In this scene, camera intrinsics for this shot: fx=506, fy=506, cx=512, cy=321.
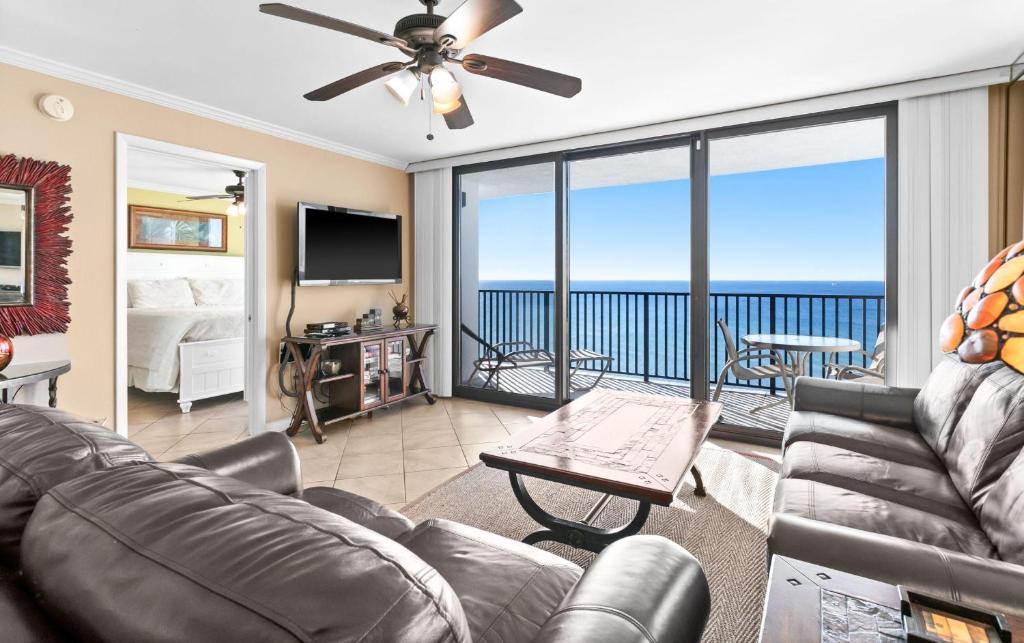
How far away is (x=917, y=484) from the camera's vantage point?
1683mm

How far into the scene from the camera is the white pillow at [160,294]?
5.61 metres

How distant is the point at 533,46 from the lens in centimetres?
255

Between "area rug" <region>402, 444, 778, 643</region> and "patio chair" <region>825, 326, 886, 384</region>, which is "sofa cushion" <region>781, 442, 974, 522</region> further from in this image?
"patio chair" <region>825, 326, 886, 384</region>

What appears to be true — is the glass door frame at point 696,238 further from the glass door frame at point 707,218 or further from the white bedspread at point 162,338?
the white bedspread at point 162,338

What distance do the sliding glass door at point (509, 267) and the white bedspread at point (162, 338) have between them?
231 centimetres

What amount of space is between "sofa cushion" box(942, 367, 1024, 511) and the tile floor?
1614 mm

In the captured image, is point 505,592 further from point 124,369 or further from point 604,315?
point 604,315

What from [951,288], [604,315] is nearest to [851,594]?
[951,288]

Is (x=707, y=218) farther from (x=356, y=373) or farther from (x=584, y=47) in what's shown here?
(x=356, y=373)

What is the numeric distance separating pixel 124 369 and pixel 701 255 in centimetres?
390

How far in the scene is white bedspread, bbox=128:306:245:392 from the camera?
14.5ft

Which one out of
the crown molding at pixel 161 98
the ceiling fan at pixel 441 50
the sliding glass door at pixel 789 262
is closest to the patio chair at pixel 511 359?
the sliding glass door at pixel 789 262

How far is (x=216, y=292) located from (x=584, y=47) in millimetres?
5676

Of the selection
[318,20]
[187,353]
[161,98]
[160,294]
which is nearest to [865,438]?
[318,20]
